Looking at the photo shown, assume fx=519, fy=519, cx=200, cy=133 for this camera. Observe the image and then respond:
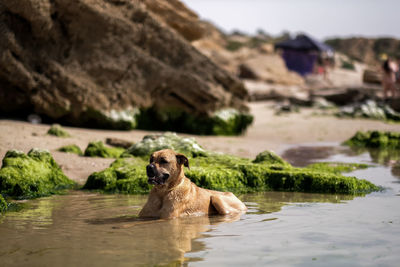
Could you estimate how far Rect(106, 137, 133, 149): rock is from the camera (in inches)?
500

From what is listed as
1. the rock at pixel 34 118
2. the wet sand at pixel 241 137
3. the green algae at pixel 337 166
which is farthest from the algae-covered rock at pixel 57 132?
the green algae at pixel 337 166

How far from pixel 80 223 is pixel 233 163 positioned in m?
4.23

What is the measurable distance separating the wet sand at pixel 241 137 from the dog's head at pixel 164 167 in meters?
3.77

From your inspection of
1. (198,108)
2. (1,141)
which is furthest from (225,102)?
(1,141)

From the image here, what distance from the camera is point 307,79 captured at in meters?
47.1

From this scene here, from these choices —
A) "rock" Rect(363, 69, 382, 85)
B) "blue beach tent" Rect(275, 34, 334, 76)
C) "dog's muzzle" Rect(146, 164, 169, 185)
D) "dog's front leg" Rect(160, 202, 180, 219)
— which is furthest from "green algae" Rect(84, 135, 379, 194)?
"blue beach tent" Rect(275, 34, 334, 76)

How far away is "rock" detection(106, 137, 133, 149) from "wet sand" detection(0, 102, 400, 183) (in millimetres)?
547

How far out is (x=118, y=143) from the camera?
12.8 m

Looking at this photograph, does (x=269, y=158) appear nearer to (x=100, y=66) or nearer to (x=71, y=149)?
(x=71, y=149)

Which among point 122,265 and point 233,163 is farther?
point 233,163

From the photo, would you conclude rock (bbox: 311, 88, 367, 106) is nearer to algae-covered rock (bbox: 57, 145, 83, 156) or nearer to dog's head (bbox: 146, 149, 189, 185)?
algae-covered rock (bbox: 57, 145, 83, 156)

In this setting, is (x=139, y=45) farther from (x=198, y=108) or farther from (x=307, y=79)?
(x=307, y=79)

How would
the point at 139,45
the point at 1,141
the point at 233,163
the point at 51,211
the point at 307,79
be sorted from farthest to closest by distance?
the point at 307,79, the point at 139,45, the point at 1,141, the point at 233,163, the point at 51,211

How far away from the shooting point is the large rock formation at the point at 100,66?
45.5 feet
